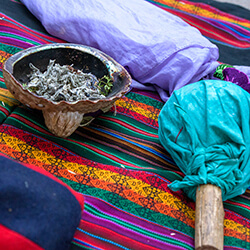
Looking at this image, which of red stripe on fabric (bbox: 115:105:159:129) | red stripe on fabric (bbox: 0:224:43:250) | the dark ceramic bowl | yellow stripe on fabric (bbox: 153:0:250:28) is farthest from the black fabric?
yellow stripe on fabric (bbox: 153:0:250:28)

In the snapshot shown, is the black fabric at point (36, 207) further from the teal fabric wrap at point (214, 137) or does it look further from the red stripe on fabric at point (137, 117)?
the red stripe on fabric at point (137, 117)

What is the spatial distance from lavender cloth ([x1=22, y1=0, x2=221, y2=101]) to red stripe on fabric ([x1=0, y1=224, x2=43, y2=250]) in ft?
3.22

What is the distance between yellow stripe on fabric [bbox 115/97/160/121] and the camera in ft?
4.90

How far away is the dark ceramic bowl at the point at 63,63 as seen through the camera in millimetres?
1096

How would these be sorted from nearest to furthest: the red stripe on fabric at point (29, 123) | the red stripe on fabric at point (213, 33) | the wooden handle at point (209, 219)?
the wooden handle at point (209, 219)
the red stripe on fabric at point (29, 123)
the red stripe on fabric at point (213, 33)

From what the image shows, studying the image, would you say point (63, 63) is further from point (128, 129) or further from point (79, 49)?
point (128, 129)

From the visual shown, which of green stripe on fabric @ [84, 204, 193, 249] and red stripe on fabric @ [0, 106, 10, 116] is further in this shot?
red stripe on fabric @ [0, 106, 10, 116]

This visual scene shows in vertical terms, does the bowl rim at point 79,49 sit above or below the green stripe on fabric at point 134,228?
above

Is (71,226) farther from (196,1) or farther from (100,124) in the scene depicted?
(196,1)

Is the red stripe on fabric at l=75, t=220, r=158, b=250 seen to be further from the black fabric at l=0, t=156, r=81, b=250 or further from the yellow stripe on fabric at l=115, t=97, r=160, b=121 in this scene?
the yellow stripe on fabric at l=115, t=97, r=160, b=121

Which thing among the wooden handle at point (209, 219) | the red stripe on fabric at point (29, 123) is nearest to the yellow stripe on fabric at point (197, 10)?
the red stripe on fabric at point (29, 123)

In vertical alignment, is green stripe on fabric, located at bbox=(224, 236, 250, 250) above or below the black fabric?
below

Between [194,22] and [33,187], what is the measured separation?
1747mm

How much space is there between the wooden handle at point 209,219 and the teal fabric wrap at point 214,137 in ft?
0.12
